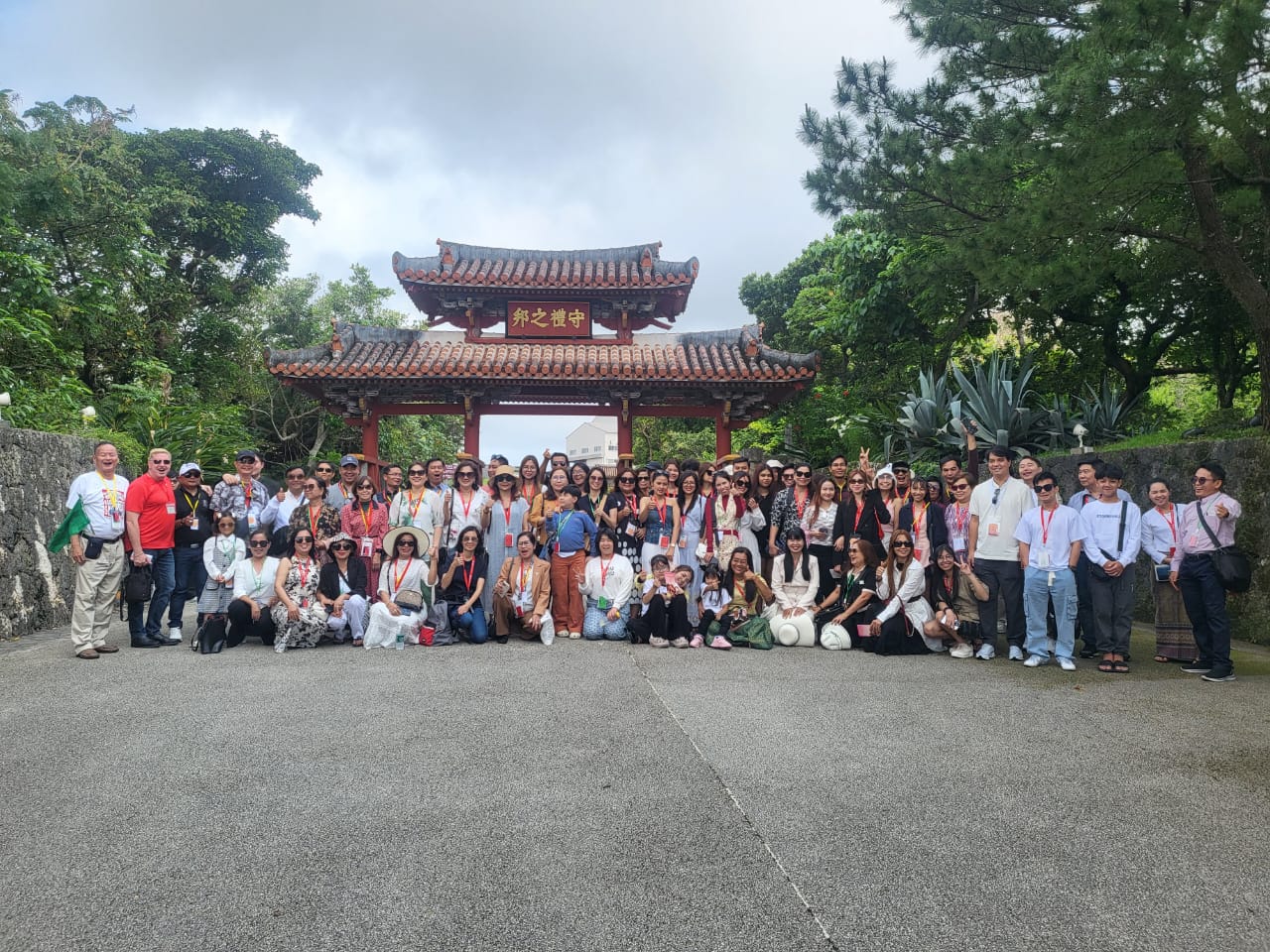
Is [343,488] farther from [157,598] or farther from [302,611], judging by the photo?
[157,598]

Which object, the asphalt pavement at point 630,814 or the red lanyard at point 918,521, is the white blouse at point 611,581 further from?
the red lanyard at point 918,521

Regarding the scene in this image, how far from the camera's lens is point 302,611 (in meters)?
6.61

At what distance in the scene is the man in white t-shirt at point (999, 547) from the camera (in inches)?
252

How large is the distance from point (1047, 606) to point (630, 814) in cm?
446

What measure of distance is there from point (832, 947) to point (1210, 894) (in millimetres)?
1364

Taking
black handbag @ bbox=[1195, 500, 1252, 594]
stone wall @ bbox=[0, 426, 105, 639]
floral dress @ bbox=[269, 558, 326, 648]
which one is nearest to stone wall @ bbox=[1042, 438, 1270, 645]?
black handbag @ bbox=[1195, 500, 1252, 594]

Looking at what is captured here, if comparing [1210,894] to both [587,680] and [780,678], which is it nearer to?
[780,678]

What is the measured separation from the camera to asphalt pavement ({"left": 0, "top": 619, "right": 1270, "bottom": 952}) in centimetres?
239

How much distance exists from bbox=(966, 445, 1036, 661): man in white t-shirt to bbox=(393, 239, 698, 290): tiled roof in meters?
8.94

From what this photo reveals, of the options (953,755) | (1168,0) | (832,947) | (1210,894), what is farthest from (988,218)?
(832,947)

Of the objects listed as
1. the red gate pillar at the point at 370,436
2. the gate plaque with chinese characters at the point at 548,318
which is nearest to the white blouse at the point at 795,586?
the red gate pillar at the point at 370,436

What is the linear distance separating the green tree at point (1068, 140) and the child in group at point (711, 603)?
160 inches

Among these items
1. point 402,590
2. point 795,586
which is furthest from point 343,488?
point 795,586

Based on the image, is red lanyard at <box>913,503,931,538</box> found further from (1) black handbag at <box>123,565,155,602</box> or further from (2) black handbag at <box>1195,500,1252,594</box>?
(1) black handbag at <box>123,565,155,602</box>
